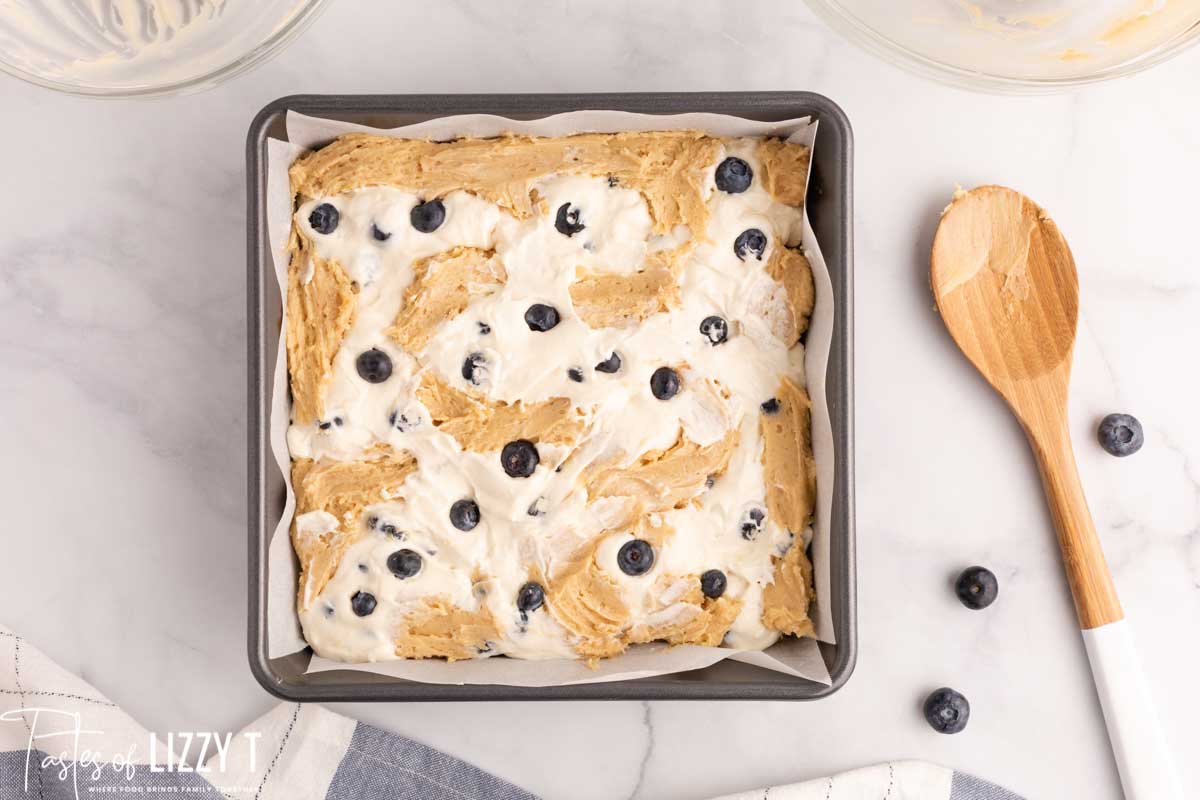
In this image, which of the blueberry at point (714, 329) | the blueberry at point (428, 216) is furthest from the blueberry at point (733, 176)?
the blueberry at point (428, 216)

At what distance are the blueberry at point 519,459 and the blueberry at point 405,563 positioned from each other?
0.19 meters

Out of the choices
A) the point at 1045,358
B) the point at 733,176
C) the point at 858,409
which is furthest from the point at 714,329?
the point at 1045,358

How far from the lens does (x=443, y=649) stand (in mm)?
1601

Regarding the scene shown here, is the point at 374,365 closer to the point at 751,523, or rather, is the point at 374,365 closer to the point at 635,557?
the point at 635,557

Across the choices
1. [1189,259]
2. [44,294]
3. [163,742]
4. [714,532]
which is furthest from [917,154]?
[163,742]

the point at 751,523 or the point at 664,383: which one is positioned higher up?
the point at 664,383

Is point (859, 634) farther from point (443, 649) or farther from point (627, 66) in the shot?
point (627, 66)

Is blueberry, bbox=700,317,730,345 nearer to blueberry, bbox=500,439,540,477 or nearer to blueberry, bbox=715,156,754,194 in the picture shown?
blueberry, bbox=715,156,754,194

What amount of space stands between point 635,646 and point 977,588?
59 cm

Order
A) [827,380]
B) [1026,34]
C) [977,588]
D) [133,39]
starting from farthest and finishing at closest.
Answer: [977,588] → [827,380] → [133,39] → [1026,34]

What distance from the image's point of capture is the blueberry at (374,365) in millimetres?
1573

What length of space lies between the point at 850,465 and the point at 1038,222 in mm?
578

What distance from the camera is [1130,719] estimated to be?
5.71 feet

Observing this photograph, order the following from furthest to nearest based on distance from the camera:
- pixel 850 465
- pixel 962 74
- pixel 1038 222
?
1. pixel 1038 222
2. pixel 850 465
3. pixel 962 74
